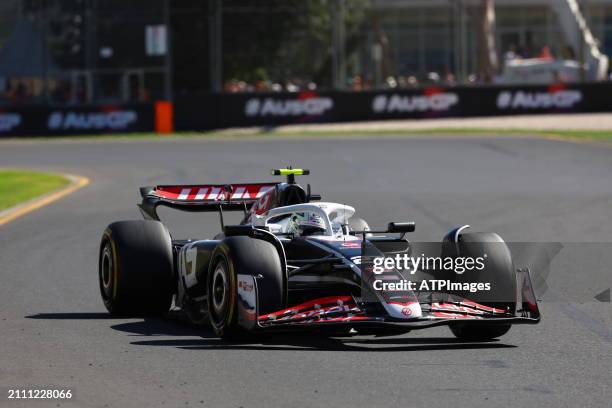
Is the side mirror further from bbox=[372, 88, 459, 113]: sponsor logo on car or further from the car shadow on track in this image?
bbox=[372, 88, 459, 113]: sponsor logo on car

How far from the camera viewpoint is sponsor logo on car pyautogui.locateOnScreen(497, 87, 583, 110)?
4316cm

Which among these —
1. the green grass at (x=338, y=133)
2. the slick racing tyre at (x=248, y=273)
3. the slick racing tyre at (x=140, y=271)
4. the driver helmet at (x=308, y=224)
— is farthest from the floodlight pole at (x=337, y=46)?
the slick racing tyre at (x=248, y=273)

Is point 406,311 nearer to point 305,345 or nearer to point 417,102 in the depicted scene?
point 305,345

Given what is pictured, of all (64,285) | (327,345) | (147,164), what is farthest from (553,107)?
(327,345)

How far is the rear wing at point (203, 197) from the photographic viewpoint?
1234 cm

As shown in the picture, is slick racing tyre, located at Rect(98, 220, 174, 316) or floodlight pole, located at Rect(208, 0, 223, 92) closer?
slick racing tyre, located at Rect(98, 220, 174, 316)

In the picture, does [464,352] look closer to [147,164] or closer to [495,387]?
[495,387]

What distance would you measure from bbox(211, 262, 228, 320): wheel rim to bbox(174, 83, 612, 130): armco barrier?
33.0 metres

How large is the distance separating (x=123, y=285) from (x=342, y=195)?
38.8ft

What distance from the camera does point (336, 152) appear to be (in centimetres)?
3297

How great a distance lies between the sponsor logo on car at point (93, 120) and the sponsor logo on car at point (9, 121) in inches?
36.8

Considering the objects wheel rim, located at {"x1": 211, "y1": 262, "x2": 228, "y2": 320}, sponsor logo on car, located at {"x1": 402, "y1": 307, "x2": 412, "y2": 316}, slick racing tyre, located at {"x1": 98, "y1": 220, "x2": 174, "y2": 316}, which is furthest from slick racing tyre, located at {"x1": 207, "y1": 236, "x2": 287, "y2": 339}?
slick racing tyre, located at {"x1": 98, "y1": 220, "x2": 174, "y2": 316}

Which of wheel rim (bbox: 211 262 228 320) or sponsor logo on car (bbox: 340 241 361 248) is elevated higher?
sponsor logo on car (bbox: 340 241 361 248)

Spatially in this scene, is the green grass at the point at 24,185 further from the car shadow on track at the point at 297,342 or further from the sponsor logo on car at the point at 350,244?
the sponsor logo on car at the point at 350,244
